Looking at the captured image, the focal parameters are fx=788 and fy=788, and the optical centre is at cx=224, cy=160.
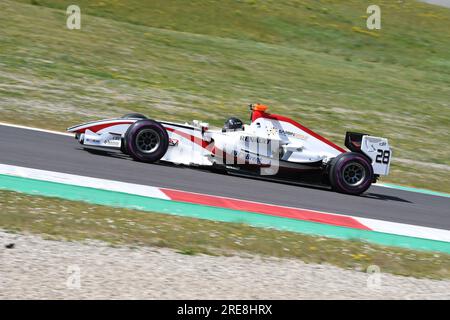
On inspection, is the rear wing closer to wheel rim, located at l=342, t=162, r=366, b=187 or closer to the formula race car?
the formula race car

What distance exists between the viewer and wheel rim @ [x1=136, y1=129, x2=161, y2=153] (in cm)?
1102

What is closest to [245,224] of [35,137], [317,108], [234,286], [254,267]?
[254,267]

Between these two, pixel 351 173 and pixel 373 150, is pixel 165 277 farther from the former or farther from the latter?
pixel 373 150

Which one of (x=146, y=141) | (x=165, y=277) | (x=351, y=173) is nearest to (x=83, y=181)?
(x=146, y=141)

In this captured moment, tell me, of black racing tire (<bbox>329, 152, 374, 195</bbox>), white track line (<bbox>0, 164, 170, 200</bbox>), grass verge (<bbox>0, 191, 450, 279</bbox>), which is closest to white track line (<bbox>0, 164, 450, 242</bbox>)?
white track line (<bbox>0, 164, 170, 200</bbox>)

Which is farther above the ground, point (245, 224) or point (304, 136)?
point (304, 136)

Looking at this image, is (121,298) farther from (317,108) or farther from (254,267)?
(317,108)

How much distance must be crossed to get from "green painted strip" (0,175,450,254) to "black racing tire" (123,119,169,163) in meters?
1.77

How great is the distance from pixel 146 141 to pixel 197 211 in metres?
2.27

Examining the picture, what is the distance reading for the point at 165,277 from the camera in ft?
22.0

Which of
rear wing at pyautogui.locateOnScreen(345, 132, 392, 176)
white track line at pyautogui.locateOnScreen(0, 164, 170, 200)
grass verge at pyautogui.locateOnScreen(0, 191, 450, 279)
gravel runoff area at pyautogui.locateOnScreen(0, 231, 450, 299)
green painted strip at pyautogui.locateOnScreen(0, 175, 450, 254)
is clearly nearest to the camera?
gravel runoff area at pyautogui.locateOnScreen(0, 231, 450, 299)

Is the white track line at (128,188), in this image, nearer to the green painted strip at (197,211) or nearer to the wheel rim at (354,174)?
the green painted strip at (197,211)

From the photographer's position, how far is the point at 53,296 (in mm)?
5898

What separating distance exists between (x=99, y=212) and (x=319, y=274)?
2414 millimetres
